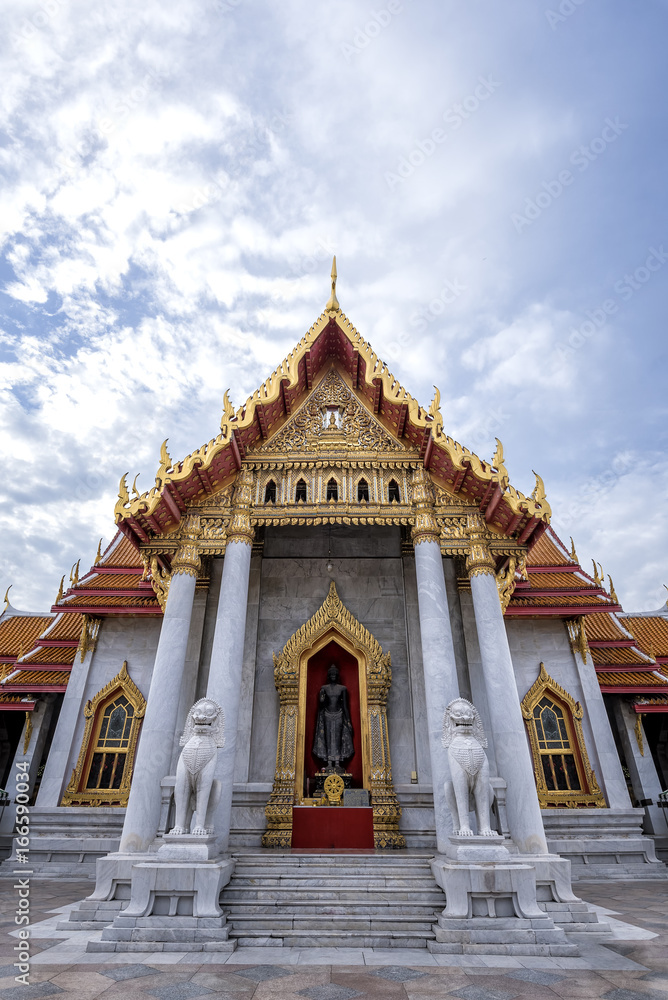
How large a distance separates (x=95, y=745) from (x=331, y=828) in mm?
5482

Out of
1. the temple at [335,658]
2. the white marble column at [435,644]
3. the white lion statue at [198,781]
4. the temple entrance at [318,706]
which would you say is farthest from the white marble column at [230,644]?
the white marble column at [435,644]

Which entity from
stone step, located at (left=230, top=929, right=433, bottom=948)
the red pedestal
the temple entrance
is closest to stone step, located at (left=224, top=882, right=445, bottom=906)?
stone step, located at (left=230, top=929, right=433, bottom=948)

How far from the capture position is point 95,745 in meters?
11.0

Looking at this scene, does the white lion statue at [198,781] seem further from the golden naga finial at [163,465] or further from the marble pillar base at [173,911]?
the golden naga finial at [163,465]

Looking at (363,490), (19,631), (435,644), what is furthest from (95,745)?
(435,644)

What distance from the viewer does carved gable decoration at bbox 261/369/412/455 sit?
9.33 m

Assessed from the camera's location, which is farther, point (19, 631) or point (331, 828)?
point (19, 631)

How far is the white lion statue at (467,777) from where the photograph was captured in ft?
19.8

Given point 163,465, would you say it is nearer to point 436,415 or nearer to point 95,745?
point 436,415

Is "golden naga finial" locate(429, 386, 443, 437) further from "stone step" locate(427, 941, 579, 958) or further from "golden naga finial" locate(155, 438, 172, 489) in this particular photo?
"stone step" locate(427, 941, 579, 958)

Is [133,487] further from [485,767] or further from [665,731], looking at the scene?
[665,731]

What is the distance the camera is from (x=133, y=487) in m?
8.07

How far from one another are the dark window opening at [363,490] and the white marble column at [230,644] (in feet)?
5.98

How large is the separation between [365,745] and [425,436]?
5296mm
